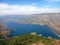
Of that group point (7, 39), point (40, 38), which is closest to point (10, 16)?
point (7, 39)

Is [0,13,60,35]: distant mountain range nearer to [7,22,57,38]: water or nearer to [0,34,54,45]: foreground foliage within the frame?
[7,22,57,38]: water

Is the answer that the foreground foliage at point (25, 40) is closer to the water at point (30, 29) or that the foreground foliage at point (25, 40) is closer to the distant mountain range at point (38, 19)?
the water at point (30, 29)

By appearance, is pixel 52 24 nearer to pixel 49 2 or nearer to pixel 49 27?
pixel 49 27

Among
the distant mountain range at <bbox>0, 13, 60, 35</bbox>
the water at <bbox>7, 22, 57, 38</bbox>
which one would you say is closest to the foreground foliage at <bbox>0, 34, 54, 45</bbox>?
the water at <bbox>7, 22, 57, 38</bbox>

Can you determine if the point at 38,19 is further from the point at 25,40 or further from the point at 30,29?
the point at 25,40

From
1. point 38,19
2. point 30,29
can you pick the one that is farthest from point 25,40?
point 38,19

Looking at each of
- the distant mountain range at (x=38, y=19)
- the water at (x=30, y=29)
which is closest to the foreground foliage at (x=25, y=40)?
the water at (x=30, y=29)
